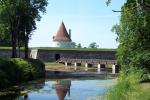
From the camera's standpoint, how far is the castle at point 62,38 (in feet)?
395

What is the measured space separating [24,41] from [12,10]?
9.88 metres

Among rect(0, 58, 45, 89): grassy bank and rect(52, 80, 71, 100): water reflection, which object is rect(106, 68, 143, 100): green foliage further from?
rect(0, 58, 45, 89): grassy bank

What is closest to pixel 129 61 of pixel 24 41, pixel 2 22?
pixel 2 22

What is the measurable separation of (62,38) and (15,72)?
77227 millimetres

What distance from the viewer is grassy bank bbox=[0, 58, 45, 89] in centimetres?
3783

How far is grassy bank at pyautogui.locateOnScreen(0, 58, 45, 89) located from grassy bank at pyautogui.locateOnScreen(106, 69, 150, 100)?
46.0 feet

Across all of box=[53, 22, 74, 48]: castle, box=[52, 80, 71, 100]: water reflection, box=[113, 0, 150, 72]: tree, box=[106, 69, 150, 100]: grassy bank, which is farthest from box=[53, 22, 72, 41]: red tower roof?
box=[113, 0, 150, 72]: tree

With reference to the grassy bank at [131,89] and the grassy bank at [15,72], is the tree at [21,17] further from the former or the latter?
the grassy bank at [131,89]

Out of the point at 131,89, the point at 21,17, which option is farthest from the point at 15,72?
the point at 131,89

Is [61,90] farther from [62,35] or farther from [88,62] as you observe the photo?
[62,35]

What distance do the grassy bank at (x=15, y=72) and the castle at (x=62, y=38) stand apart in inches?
2613

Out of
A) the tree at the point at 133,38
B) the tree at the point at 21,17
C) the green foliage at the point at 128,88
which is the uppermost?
the tree at the point at 21,17

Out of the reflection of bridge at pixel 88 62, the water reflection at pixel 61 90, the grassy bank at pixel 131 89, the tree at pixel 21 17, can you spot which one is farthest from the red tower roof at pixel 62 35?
the grassy bank at pixel 131 89

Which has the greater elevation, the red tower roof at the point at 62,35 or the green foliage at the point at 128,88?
the red tower roof at the point at 62,35
